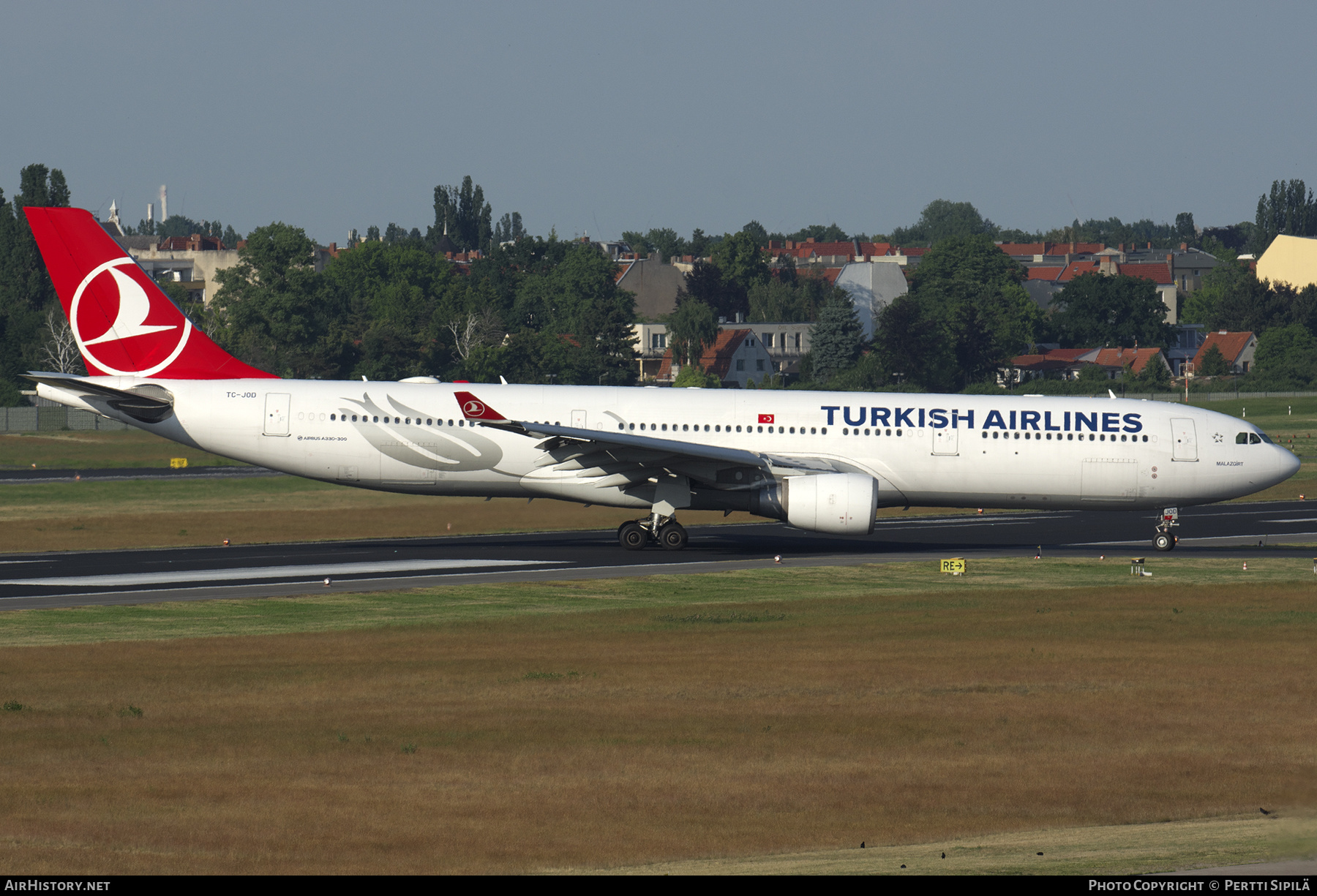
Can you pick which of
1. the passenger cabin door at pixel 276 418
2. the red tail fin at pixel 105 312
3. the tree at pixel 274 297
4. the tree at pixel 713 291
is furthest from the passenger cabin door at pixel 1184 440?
the tree at pixel 713 291

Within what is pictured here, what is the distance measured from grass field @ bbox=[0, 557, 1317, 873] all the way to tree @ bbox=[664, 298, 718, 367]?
4723 inches

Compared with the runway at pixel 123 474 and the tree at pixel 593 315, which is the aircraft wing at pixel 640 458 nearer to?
the runway at pixel 123 474

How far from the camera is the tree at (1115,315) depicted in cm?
15475

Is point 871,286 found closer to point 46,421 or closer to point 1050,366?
point 1050,366

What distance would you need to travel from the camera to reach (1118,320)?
15638 cm

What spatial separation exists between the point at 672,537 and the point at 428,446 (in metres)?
6.64

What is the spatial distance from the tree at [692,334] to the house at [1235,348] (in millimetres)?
49681

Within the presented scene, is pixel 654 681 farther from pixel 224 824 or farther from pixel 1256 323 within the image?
pixel 1256 323

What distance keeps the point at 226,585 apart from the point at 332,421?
6.97 meters

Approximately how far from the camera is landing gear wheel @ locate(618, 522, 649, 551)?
37.3m

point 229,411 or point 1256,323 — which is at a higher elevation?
point 1256,323

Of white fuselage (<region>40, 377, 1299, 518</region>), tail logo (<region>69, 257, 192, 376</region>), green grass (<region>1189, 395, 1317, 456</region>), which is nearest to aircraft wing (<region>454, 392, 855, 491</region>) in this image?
white fuselage (<region>40, 377, 1299, 518</region>)
